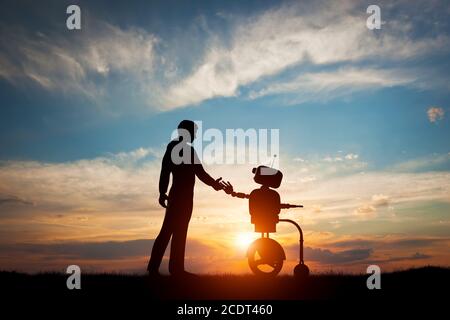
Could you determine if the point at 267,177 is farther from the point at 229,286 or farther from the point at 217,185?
the point at 229,286

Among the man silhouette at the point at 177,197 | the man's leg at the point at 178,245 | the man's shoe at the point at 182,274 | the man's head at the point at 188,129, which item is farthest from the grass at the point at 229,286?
the man's head at the point at 188,129

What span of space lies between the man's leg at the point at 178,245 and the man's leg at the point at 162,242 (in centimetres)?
15

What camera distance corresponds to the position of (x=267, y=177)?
41.4ft

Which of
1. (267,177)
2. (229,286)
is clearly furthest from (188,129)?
(229,286)

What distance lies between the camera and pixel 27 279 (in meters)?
12.7

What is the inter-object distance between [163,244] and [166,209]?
33.1 inches

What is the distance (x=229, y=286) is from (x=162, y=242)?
1963 mm

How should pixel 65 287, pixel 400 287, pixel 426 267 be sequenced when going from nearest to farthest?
pixel 65 287, pixel 400 287, pixel 426 267

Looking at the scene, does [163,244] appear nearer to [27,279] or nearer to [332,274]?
[27,279]

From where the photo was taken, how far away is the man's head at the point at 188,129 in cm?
1216

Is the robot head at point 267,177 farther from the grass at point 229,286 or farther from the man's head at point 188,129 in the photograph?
the grass at point 229,286
